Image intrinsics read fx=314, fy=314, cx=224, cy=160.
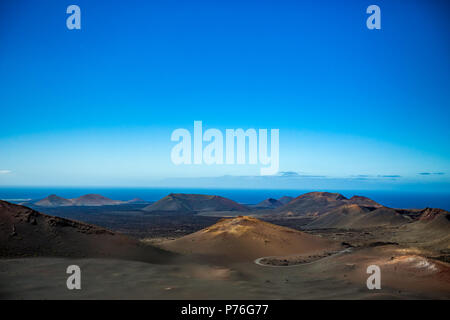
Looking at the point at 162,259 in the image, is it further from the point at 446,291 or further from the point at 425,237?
the point at 425,237

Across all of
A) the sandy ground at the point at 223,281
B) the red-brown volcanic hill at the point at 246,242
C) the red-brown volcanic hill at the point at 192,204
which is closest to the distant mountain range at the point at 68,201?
the red-brown volcanic hill at the point at 192,204

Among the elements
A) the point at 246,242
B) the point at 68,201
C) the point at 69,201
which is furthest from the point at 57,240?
the point at 69,201

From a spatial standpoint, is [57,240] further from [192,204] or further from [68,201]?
[68,201]

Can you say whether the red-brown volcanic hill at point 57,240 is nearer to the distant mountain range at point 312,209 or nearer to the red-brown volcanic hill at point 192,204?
the distant mountain range at point 312,209

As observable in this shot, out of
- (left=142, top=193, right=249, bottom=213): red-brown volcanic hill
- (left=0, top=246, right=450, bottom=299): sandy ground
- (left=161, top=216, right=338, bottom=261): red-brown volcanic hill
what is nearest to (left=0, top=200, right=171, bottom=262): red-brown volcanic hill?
(left=0, top=246, right=450, bottom=299): sandy ground
